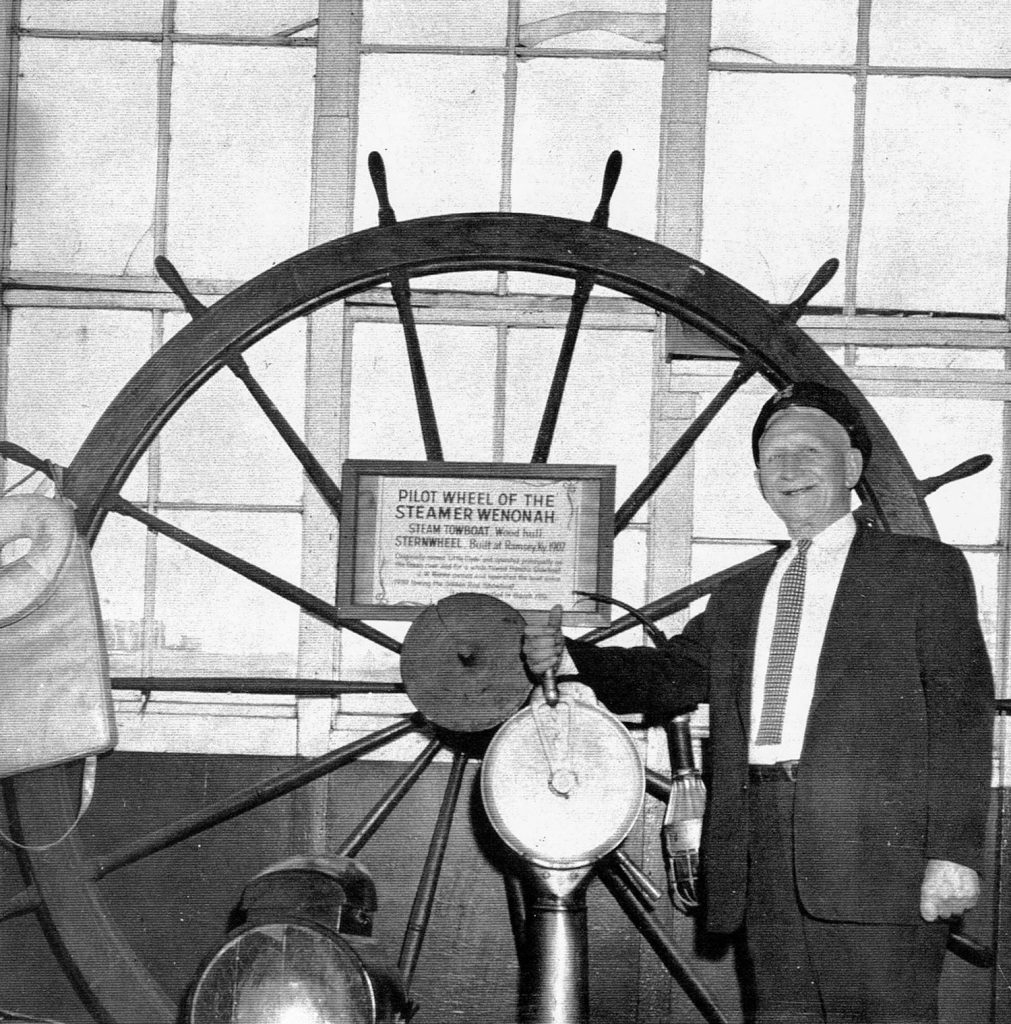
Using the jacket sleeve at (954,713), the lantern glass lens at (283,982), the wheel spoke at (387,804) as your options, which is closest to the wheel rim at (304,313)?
the wheel spoke at (387,804)

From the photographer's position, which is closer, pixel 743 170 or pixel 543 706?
pixel 543 706

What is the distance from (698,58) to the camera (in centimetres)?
287

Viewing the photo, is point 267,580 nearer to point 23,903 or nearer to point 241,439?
point 241,439

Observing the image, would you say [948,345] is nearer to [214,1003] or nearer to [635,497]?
[635,497]

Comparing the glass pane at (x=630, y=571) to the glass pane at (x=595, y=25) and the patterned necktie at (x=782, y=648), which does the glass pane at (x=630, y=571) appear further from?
the glass pane at (x=595, y=25)

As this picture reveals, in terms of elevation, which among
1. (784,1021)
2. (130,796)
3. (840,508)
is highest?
(840,508)

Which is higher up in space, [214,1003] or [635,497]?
[635,497]

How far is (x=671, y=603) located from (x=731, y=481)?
308 mm

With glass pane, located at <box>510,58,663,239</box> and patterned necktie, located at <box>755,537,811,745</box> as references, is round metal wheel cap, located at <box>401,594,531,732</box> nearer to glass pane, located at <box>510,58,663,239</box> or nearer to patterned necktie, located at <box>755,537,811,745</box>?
patterned necktie, located at <box>755,537,811,745</box>

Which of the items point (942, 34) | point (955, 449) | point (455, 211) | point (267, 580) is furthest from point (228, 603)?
point (942, 34)

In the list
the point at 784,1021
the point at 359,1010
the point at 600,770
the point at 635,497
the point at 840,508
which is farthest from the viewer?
the point at 635,497

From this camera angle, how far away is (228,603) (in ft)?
9.46

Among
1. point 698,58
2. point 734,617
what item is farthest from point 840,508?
point 698,58

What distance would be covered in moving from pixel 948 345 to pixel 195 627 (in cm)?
168
